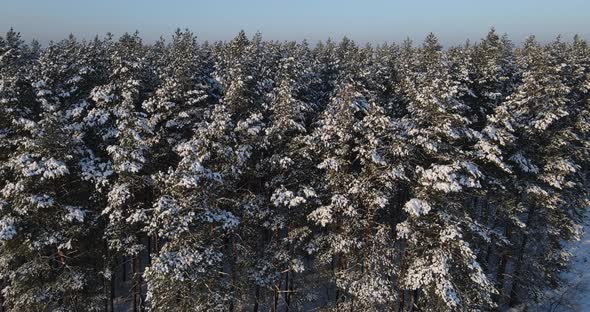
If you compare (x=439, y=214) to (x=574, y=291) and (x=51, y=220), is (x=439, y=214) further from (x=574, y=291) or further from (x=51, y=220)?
(x=574, y=291)

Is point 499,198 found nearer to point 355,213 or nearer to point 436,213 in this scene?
point 436,213

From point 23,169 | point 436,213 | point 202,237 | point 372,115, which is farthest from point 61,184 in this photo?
point 436,213

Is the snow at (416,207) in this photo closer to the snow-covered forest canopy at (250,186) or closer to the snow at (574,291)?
the snow-covered forest canopy at (250,186)

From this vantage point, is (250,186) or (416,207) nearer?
(416,207)

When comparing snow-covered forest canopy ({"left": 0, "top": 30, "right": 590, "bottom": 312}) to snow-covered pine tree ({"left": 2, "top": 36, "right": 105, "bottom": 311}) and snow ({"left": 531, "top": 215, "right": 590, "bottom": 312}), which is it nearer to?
snow-covered pine tree ({"left": 2, "top": 36, "right": 105, "bottom": 311})

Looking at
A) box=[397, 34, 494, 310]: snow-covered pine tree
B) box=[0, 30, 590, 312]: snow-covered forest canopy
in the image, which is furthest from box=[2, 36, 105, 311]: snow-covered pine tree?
box=[397, 34, 494, 310]: snow-covered pine tree

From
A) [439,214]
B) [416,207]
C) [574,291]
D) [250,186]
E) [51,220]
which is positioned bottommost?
[574,291]

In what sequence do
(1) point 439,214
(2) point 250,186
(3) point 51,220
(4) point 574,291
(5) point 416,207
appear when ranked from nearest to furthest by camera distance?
(5) point 416,207
(3) point 51,220
(1) point 439,214
(2) point 250,186
(4) point 574,291

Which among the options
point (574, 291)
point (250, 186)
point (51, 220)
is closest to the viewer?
point (51, 220)

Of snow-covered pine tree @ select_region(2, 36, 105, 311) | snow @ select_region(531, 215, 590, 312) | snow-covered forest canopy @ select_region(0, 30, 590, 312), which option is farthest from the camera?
snow @ select_region(531, 215, 590, 312)

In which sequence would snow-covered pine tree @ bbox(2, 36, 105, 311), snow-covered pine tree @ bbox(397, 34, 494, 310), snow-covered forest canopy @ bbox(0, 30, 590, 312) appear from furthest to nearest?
snow-covered pine tree @ bbox(397, 34, 494, 310)
snow-covered forest canopy @ bbox(0, 30, 590, 312)
snow-covered pine tree @ bbox(2, 36, 105, 311)

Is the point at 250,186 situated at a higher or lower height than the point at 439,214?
higher

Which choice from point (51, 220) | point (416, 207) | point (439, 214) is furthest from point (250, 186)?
point (439, 214)
